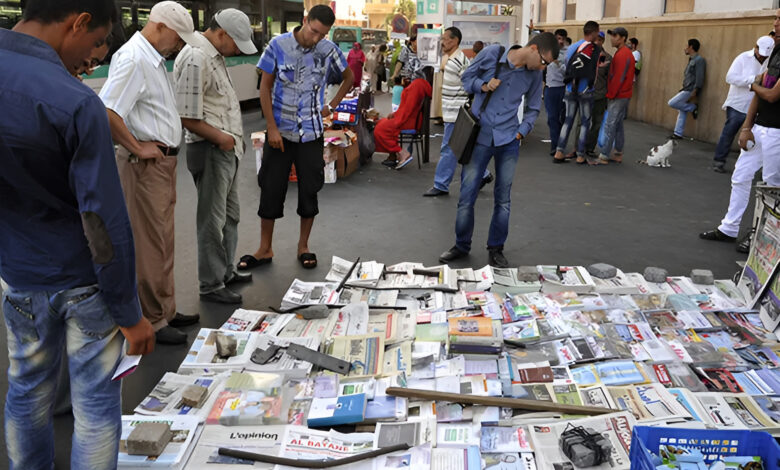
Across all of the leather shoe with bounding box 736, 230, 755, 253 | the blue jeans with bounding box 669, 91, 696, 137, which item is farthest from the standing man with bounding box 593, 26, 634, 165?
the leather shoe with bounding box 736, 230, 755, 253

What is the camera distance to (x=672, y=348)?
130 inches

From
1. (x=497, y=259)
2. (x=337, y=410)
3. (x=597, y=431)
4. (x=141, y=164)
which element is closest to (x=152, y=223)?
(x=141, y=164)

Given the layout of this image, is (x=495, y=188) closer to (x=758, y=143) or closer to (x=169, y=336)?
(x=758, y=143)

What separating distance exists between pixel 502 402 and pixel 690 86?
1030cm

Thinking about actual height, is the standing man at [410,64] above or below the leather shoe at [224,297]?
above

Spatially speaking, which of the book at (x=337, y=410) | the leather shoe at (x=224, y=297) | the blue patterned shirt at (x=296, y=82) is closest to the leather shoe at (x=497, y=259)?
the blue patterned shirt at (x=296, y=82)

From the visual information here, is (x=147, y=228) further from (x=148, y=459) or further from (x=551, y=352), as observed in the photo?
(x=551, y=352)

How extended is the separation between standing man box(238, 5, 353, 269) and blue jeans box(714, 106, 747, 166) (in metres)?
5.51

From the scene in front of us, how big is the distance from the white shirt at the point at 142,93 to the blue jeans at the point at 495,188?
2.15 metres

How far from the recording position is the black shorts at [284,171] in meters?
4.55

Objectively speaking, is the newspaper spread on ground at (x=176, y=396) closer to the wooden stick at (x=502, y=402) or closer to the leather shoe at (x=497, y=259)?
the wooden stick at (x=502, y=402)

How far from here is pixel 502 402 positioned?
108 inches

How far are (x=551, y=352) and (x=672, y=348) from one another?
0.62m

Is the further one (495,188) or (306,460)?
(495,188)
